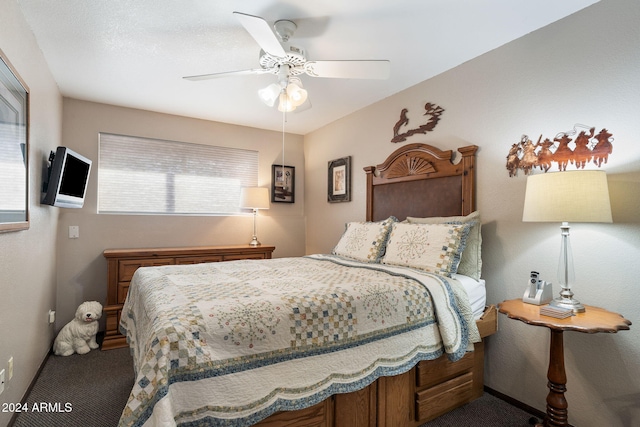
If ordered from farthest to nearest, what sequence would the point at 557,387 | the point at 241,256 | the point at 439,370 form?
1. the point at 241,256
2. the point at 439,370
3. the point at 557,387

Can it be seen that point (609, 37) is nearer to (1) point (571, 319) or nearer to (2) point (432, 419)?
(1) point (571, 319)

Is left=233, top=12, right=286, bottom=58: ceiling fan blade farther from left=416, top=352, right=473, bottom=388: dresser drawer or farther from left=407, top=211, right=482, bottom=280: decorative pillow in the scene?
left=416, top=352, right=473, bottom=388: dresser drawer

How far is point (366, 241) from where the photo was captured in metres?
2.78

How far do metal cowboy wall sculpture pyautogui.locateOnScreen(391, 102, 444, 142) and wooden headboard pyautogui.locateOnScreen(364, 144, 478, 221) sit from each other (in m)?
0.14

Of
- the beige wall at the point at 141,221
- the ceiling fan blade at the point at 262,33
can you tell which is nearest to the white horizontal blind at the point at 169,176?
the beige wall at the point at 141,221

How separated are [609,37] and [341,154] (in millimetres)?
2622

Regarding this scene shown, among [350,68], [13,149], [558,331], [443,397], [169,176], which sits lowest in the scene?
[443,397]

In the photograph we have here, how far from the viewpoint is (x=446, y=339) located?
1.85 meters

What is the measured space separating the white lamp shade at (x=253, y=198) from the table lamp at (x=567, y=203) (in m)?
2.99

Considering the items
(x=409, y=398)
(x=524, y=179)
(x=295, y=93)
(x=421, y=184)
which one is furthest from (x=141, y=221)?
(x=524, y=179)

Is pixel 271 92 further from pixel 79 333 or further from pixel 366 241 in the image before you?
pixel 79 333

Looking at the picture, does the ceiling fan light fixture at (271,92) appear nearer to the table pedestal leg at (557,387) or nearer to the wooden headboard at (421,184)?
the wooden headboard at (421,184)

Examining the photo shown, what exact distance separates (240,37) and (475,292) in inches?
94.3

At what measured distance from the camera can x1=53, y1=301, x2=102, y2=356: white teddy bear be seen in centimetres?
287
